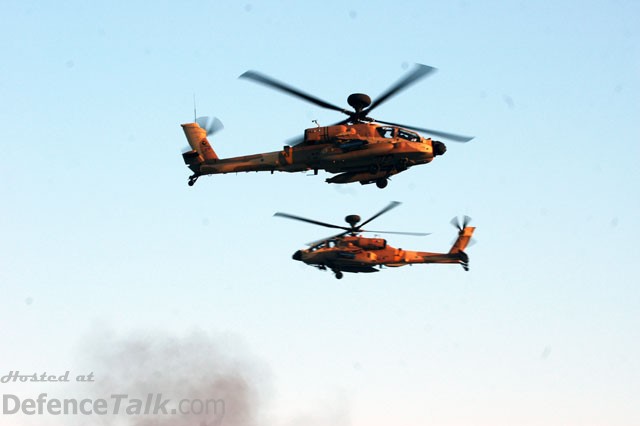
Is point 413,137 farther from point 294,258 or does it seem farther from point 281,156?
point 294,258

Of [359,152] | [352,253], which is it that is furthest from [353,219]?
[359,152]

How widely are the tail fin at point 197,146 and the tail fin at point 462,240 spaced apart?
61.9ft

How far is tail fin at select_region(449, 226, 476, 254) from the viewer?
226ft

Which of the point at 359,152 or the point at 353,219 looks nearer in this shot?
the point at 359,152

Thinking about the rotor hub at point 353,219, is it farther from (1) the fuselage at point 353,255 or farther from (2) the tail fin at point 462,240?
(2) the tail fin at point 462,240

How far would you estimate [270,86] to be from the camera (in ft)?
173

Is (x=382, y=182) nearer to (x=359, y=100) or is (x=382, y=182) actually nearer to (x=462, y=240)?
(x=359, y=100)

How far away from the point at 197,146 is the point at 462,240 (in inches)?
814

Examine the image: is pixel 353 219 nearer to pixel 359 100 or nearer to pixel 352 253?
pixel 352 253

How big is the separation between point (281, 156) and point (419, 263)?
14276 mm

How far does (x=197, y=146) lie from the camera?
202 feet

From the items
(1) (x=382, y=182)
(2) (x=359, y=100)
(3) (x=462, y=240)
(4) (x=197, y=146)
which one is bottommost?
(3) (x=462, y=240)

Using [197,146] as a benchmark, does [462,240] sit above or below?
below

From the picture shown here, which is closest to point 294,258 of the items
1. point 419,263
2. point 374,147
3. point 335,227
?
point 335,227
